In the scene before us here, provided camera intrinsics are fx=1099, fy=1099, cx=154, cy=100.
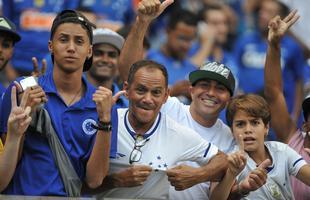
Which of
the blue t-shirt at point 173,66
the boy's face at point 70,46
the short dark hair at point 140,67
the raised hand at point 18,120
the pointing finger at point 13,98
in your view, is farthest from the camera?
the blue t-shirt at point 173,66

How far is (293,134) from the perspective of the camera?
7957 millimetres

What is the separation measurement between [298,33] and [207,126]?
467cm

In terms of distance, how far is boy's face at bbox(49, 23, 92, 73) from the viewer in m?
6.68

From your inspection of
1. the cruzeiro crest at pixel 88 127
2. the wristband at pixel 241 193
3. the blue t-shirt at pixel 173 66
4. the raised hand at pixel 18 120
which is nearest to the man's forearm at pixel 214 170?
the wristband at pixel 241 193

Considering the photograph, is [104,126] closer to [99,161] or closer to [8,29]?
[99,161]

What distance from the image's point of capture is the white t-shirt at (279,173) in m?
6.98

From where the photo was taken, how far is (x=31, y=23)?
10.6 m

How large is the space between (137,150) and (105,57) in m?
1.70

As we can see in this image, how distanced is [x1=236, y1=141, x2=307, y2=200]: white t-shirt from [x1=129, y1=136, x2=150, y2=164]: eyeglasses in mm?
669

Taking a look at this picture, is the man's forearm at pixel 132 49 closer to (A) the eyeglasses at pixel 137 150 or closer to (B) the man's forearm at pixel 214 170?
(A) the eyeglasses at pixel 137 150

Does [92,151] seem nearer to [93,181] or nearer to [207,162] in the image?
[93,181]

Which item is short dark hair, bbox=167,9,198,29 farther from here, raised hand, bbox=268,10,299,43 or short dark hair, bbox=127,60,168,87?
short dark hair, bbox=127,60,168,87

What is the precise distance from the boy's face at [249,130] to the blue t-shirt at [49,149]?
0.91 metres

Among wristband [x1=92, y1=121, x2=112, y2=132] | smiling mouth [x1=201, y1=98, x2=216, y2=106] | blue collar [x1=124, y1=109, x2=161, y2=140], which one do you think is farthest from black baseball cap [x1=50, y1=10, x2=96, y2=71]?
smiling mouth [x1=201, y1=98, x2=216, y2=106]
